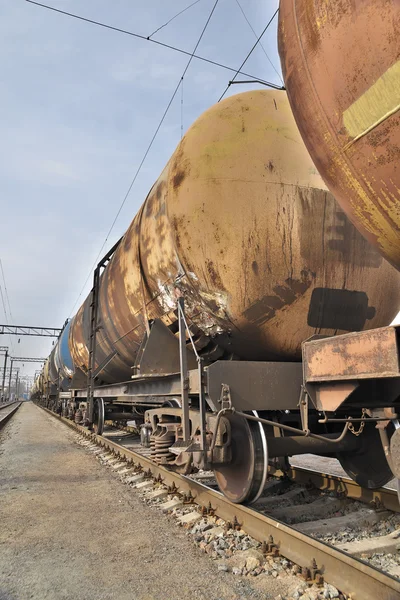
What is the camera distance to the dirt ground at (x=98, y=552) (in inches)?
102

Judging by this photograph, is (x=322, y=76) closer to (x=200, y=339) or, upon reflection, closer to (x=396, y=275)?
(x=396, y=275)

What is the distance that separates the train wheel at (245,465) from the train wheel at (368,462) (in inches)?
45.2

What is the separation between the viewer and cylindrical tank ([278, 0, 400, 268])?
1592 millimetres

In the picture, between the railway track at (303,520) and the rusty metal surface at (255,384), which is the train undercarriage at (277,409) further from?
the railway track at (303,520)

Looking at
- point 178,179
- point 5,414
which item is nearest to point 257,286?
point 178,179

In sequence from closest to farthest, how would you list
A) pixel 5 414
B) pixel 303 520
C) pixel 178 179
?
pixel 303 520 < pixel 178 179 < pixel 5 414

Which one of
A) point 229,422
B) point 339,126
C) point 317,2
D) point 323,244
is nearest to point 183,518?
point 229,422

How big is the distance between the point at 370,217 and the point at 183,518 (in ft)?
10.7

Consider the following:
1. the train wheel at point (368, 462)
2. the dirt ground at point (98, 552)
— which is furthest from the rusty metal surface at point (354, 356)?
the train wheel at point (368, 462)

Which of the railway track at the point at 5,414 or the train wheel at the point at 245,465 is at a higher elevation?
the train wheel at the point at 245,465

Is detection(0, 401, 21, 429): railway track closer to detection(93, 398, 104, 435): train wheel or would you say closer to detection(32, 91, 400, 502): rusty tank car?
detection(93, 398, 104, 435): train wheel

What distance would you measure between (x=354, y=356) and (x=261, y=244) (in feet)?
5.35

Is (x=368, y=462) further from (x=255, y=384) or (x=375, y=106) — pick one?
(x=375, y=106)

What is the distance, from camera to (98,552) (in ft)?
10.5
